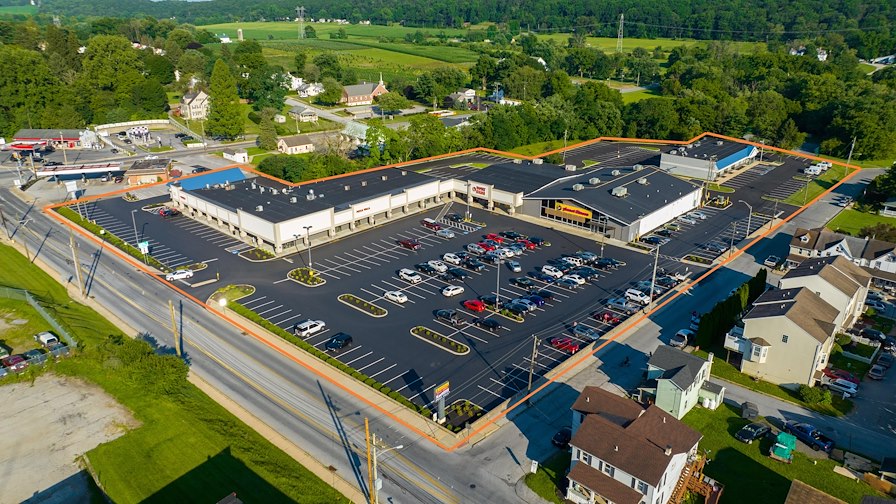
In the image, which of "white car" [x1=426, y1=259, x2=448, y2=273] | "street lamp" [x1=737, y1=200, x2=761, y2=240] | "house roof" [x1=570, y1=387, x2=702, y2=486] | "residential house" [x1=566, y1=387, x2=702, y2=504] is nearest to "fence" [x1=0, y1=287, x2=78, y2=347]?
"white car" [x1=426, y1=259, x2=448, y2=273]

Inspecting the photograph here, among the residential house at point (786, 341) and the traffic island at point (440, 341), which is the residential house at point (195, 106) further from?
the residential house at point (786, 341)

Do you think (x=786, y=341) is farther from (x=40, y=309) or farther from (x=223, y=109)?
(x=223, y=109)

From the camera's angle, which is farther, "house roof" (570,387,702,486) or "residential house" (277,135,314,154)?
Result: "residential house" (277,135,314,154)

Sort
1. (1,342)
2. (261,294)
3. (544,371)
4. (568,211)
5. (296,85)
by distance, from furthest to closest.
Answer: (296,85) < (568,211) < (261,294) < (1,342) < (544,371)

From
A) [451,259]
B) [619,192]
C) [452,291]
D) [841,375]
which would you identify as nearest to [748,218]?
[619,192]

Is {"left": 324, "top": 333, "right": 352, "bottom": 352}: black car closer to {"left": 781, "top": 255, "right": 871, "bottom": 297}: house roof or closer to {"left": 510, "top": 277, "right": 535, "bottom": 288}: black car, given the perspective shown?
{"left": 510, "top": 277, "right": 535, "bottom": 288}: black car

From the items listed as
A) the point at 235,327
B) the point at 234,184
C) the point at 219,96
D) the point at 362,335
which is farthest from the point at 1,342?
the point at 219,96

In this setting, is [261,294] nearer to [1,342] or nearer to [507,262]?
[1,342]
